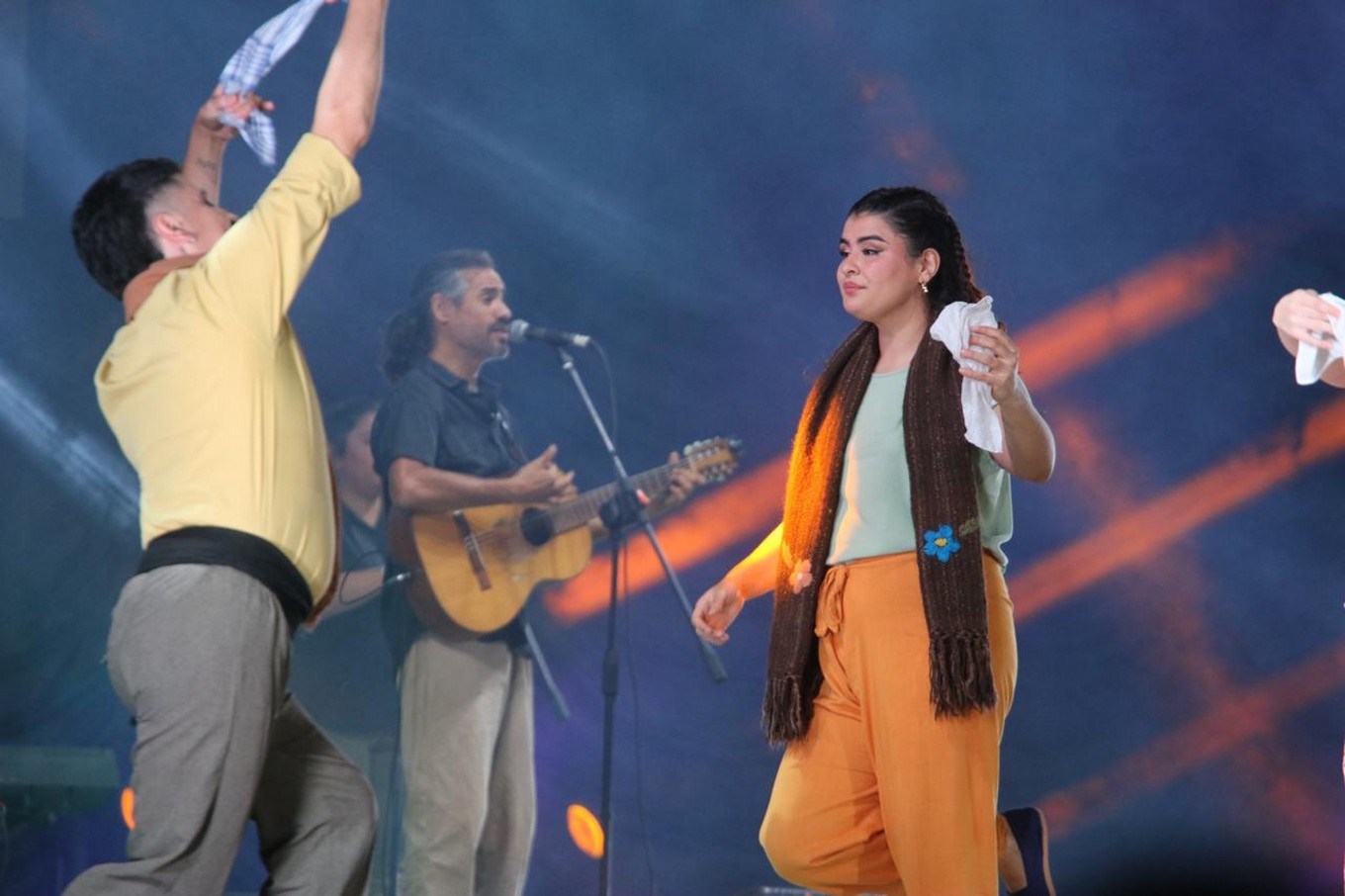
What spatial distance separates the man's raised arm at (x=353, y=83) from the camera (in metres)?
2.73

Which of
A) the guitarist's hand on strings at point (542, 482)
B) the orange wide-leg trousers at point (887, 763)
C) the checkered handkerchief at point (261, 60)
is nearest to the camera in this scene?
the orange wide-leg trousers at point (887, 763)

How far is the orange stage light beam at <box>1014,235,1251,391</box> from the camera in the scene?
15.9 ft

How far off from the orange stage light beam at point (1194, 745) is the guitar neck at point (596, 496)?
1571 mm

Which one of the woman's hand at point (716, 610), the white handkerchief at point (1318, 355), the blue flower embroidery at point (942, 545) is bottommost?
the woman's hand at point (716, 610)

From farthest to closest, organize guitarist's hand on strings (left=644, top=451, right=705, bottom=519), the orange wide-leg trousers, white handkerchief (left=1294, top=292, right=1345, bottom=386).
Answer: guitarist's hand on strings (left=644, top=451, right=705, bottom=519)
the orange wide-leg trousers
white handkerchief (left=1294, top=292, right=1345, bottom=386)

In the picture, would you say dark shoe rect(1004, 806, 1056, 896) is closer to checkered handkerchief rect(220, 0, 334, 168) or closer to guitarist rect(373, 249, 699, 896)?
guitarist rect(373, 249, 699, 896)

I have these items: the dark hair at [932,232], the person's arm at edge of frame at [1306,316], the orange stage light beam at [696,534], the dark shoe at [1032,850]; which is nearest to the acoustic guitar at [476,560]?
the orange stage light beam at [696,534]

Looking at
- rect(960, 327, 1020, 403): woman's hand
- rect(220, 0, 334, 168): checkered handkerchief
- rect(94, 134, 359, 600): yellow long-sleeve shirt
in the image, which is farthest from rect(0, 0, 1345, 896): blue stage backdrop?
rect(960, 327, 1020, 403): woman's hand

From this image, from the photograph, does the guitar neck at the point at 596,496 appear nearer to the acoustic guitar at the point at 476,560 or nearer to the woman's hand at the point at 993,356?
the acoustic guitar at the point at 476,560

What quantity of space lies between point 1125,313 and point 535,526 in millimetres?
2037

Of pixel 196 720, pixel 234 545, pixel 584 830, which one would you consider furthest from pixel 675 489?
pixel 196 720

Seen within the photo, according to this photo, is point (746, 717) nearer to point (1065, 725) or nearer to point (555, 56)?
point (1065, 725)

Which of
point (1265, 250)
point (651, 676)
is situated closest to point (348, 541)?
point (651, 676)

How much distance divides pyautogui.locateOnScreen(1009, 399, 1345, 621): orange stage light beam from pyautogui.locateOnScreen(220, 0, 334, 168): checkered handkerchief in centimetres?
275
